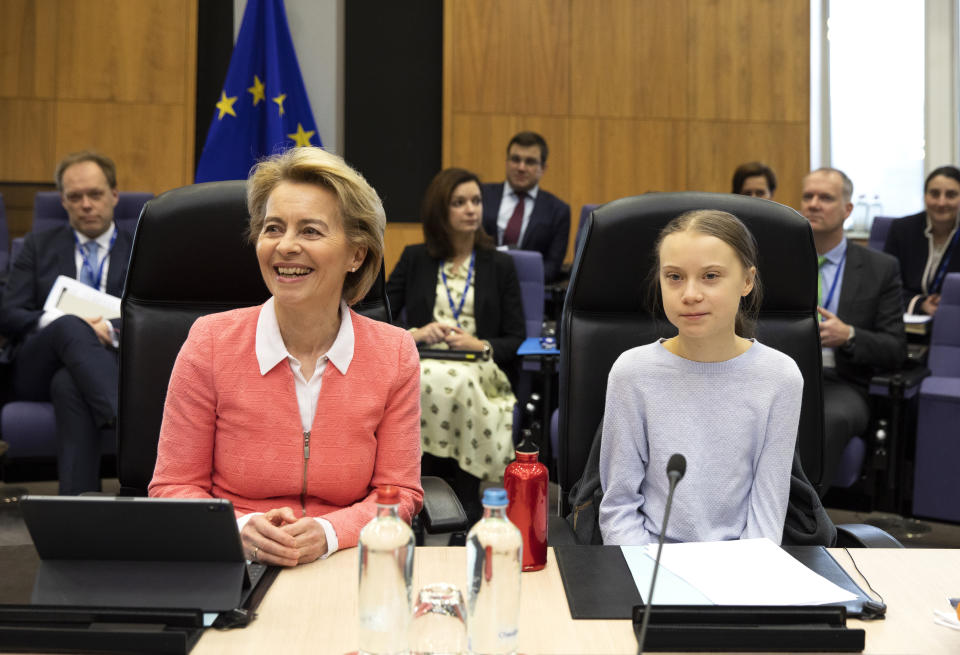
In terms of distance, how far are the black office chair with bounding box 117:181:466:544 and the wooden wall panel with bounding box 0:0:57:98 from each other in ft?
15.2

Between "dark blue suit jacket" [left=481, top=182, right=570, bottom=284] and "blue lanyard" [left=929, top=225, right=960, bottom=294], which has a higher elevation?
"dark blue suit jacket" [left=481, top=182, right=570, bottom=284]

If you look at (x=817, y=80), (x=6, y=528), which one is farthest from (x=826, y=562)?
(x=817, y=80)

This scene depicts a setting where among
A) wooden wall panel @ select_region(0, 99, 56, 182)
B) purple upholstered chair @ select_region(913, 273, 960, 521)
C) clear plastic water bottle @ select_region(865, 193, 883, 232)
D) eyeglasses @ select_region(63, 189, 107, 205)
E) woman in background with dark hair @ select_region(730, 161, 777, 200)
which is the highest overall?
wooden wall panel @ select_region(0, 99, 56, 182)

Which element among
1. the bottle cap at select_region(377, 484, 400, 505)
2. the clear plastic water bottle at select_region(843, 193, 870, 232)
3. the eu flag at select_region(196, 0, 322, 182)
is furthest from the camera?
the clear plastic water bottle at select_region(843, 193, 870, 232)

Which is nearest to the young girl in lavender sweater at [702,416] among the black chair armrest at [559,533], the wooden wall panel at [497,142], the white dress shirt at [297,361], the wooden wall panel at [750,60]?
the black chair armrest at [559,533]

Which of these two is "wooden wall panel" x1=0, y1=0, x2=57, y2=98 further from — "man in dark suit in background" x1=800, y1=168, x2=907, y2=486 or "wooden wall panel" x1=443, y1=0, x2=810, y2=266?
"man in dark suit in background" x1=800, y1=168, x2=907, y2=486

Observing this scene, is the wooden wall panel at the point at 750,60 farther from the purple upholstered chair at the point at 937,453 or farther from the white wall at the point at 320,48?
the purple upholstered chair at the point at 937,453

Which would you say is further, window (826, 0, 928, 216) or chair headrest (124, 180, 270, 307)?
window (826, 0, 928, 216)

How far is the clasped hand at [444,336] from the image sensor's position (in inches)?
142

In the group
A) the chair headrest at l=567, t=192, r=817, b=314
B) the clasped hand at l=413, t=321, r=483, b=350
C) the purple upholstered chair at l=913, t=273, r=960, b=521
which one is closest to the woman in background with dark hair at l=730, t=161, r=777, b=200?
the purple upholstered chair at l=913, t=273, r=960, b=521

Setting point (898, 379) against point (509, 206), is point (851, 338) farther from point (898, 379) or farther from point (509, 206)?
point (509, 206)

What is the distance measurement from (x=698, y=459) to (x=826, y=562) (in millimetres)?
317

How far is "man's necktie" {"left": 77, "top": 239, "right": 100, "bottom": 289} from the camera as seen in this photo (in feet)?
12.0

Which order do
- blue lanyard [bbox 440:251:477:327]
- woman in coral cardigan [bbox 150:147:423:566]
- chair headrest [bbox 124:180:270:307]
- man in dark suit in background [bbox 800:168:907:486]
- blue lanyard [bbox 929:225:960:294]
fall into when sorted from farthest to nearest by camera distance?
blue lanyard [bbox 929:225:960:294] < blue lanyard [bbox 440:251:477:327] < man in dark suit in background [bbox 800:168:907:486] < chair headrest [bbox 124:180:270:307] < woman in coral cardigan [bbox 150:147:423:566]
